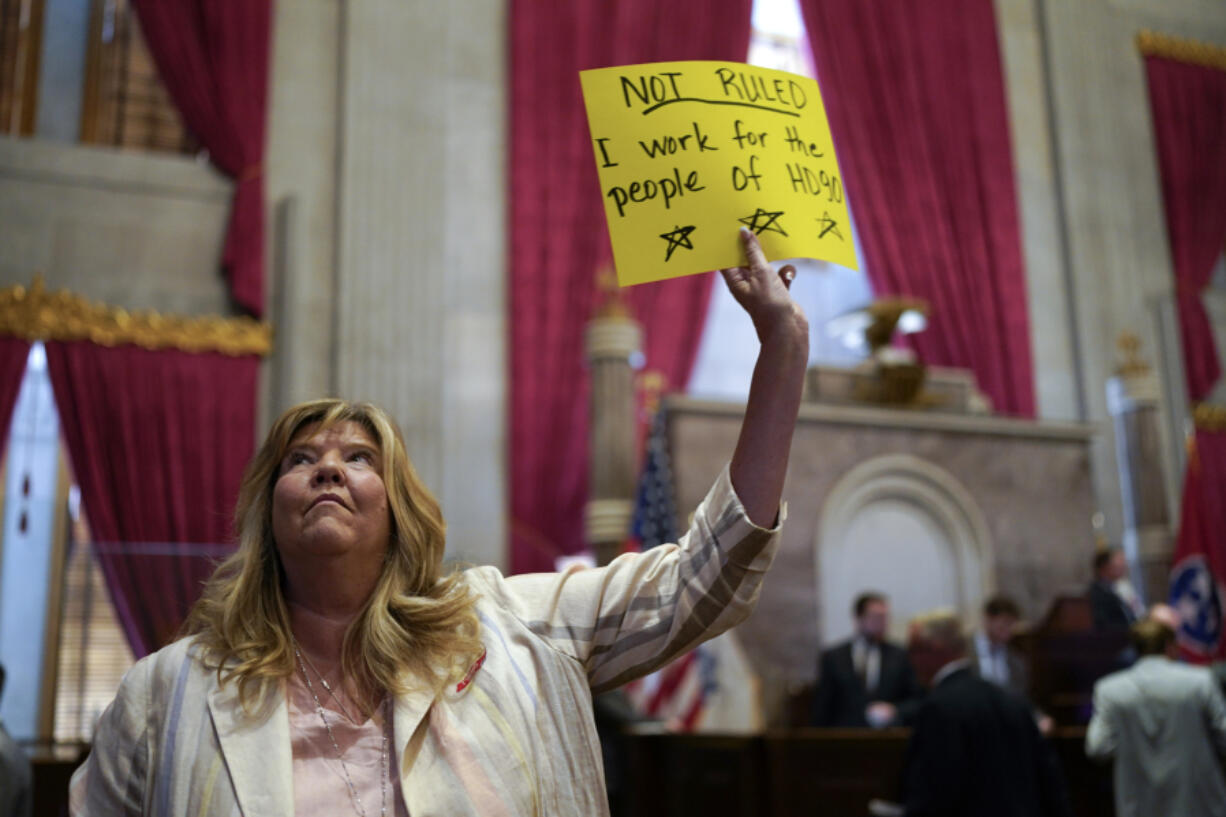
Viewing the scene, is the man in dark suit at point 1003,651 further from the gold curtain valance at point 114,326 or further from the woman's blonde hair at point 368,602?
the woman's blonde hair at point 368,602

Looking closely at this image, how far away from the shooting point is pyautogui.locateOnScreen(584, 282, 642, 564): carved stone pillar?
752 cm

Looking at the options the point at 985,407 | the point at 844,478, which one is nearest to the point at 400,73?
the point at 844,478

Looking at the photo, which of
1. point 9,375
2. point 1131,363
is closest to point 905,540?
point 1131,363

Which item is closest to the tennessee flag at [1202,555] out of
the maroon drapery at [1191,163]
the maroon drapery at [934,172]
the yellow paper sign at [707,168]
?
the maroon drapery at [1191,163]

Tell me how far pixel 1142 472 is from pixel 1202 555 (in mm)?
817

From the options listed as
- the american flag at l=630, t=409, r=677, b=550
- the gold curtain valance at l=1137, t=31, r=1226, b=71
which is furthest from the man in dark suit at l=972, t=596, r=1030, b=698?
the gold curtain valance at l=1137, t=31, r=1226, b=71

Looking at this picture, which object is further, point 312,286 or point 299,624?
point 312,286

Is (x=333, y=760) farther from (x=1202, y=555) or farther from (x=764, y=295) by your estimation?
(x=1202, y=555)

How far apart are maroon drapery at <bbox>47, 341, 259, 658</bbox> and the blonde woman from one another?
6017mm

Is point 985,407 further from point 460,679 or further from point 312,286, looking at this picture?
point 460,679

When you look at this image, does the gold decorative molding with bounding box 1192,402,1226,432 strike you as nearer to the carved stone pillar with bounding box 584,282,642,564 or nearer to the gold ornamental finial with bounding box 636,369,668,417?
the gold ornamental finial with bounding box 636,369,668,417

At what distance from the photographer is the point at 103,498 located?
7523 mm

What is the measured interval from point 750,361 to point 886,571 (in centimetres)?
251

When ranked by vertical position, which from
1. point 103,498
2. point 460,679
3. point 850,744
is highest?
point 103,498
